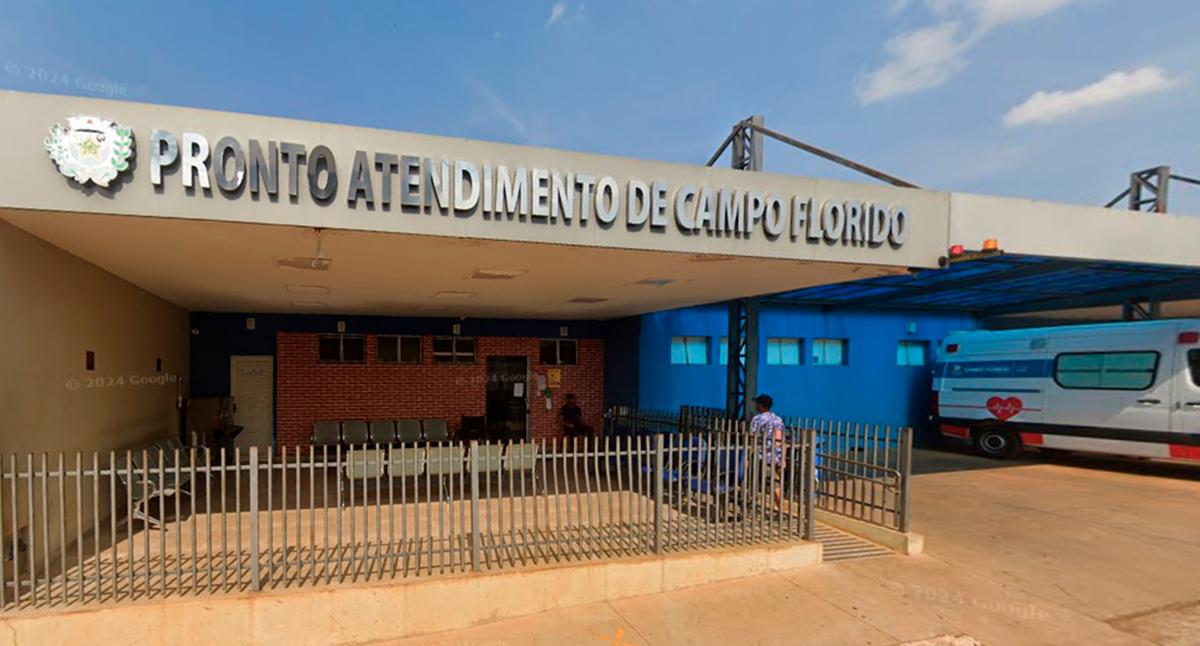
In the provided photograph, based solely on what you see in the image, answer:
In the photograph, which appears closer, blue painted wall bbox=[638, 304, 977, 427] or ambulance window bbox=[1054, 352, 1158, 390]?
ambulance window bbox=[1054, 352, 1158, 390]

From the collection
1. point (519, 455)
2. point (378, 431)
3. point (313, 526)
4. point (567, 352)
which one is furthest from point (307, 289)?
point (567, 352)

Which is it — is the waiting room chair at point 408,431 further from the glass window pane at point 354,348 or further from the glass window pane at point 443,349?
the glass window pane at point 354,348

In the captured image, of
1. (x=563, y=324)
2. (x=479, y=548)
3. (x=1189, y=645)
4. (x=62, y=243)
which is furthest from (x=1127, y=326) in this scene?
(x=62, y=243)

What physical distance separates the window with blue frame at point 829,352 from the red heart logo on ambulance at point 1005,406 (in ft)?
9.67

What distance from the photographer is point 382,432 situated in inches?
424

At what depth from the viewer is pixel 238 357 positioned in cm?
1063

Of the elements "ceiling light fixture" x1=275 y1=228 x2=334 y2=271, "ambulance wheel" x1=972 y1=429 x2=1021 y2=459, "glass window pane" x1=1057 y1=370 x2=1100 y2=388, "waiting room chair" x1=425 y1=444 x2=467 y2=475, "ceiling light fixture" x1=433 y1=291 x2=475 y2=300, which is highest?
"ceiling light fixture" x1=275 y1=228 x2=334 y2=271

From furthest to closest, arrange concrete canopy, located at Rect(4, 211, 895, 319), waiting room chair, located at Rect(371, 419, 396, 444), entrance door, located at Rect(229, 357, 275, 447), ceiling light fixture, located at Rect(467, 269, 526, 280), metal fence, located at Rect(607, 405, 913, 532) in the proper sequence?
waiting room chair, located at Rect(371, 419, 396, 444) → entrance door, located at Rect(229, 357, 275, 447) → ceiling light fixture, located at Rect(467, 269, 526, 280) → metal fence, located at Rect(607, 405, 913, 532) → concrete canopy, located at Rect(4, 211, 895, 319)

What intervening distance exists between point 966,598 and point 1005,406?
8.77 meters

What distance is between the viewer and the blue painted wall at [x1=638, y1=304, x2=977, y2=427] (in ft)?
38.2

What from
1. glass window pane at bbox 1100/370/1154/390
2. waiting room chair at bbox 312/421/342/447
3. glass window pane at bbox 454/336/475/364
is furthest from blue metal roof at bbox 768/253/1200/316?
waiting room chair at bbox 312/421/342/447

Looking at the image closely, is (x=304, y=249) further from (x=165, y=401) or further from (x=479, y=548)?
(x=165, y=401)

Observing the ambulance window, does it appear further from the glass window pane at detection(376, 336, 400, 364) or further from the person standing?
the glass window pane at detection(376, 336, 400, 364)

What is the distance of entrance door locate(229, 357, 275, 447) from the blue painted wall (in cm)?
685
